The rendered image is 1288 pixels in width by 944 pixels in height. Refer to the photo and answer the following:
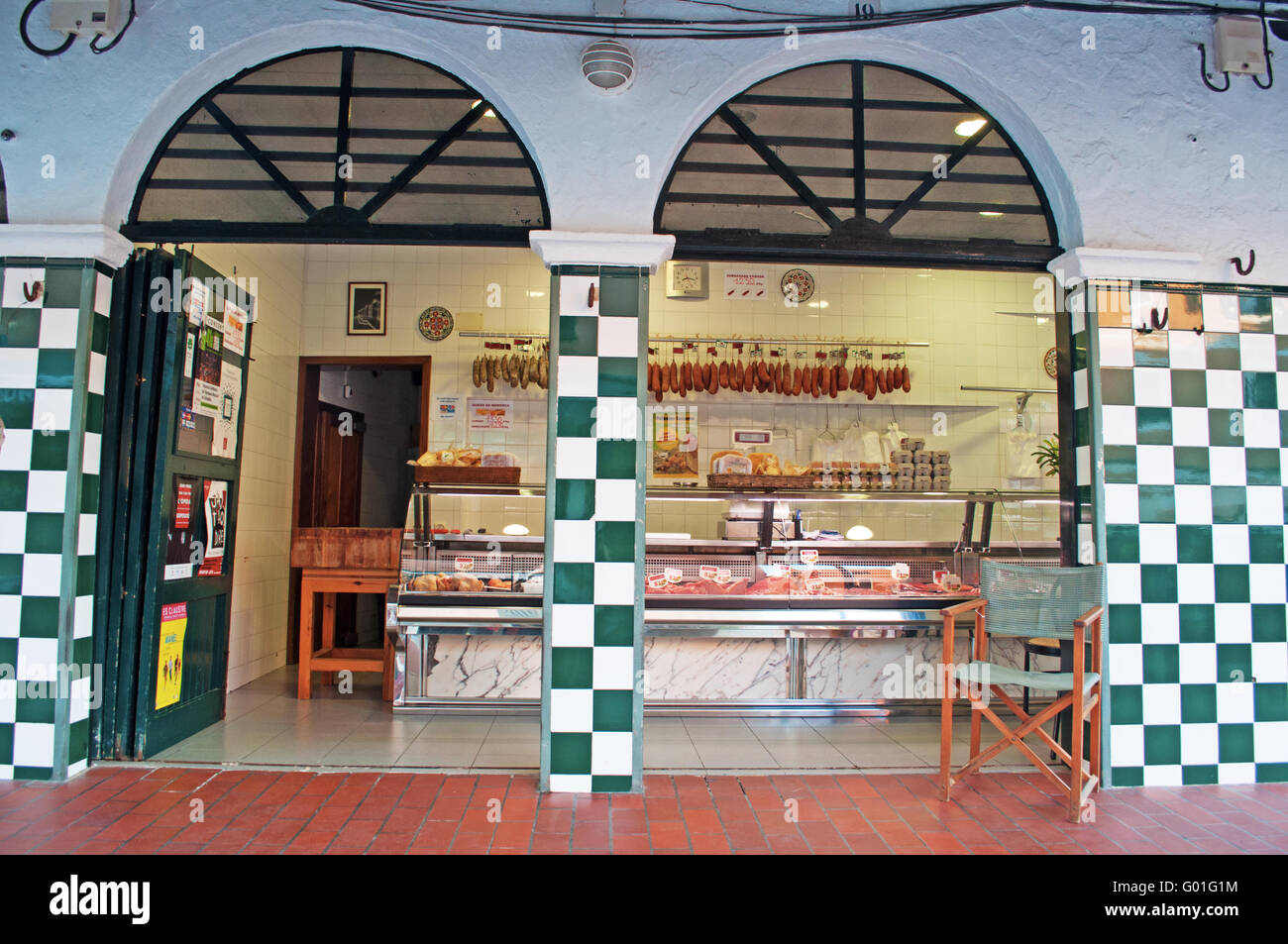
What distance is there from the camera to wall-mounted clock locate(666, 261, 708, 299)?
765 centimetres

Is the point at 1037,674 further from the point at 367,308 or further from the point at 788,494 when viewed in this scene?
the point at 367,308

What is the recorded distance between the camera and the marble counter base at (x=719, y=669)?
17.2ft

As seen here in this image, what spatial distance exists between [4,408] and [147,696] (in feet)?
5.24

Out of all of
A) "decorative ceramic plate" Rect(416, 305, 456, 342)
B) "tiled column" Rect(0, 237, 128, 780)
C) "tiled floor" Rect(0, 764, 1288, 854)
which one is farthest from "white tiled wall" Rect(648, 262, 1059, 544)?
"tiled column" Rect(0, 237, 128, 780)

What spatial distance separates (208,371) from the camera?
15.3 feet

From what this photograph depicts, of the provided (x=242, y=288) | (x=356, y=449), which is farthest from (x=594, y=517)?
(x=356, y=449)

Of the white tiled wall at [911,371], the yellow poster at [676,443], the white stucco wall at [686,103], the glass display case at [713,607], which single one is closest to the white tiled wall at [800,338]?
the white tiled wall at [911,371]

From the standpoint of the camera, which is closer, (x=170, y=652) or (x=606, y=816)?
(x=606, y=816)

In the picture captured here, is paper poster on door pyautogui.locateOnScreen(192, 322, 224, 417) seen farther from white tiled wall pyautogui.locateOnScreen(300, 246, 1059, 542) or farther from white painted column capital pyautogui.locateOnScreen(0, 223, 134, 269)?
white tiled wall pyautogui.locateOnScreen(300, 246, 1059, 542)

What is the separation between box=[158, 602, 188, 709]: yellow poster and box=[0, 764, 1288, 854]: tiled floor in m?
0.46

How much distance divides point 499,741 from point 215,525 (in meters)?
2.13

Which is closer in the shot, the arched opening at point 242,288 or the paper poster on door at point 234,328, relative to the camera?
the arched opening at point 242,288

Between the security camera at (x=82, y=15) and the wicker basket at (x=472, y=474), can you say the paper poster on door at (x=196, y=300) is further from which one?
the wicker basket at (x=472, y=474)

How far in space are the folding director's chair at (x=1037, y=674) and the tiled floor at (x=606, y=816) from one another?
0.18 metres
